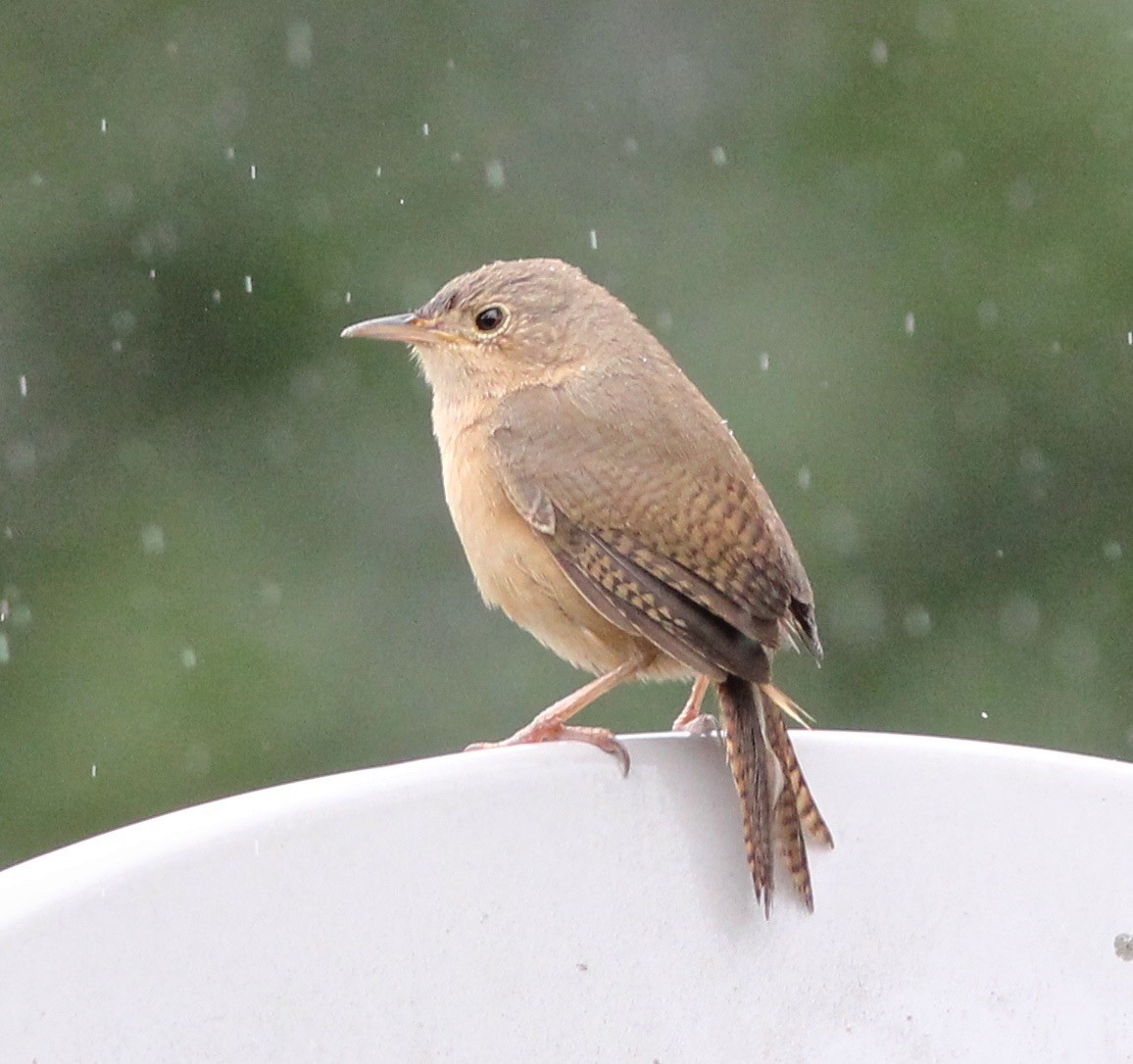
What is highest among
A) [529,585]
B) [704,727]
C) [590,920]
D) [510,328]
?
[510,328]

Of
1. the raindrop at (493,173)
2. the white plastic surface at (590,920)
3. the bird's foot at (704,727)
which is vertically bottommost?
the white plastic surface at (590,920)

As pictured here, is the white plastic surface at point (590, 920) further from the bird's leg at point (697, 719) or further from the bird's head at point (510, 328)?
the bird's head at point (510, 328)

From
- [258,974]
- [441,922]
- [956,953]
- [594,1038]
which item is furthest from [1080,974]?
[258,974]

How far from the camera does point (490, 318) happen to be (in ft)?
11.2

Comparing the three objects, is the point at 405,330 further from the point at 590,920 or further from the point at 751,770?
the point at 590,920

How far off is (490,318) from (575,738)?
103cm

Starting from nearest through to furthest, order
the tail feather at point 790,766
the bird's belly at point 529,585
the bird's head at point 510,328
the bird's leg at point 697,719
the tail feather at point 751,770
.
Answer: the tail feather at point 751,770
the tail feather at point 790,766
the bird's leg at point 697,719
the bird's belly at point 529,585
the bird's head at point 510,328

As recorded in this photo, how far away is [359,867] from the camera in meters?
2.01

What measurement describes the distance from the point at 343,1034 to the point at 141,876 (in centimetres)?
27

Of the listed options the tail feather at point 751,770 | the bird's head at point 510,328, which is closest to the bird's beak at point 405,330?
the bird's head at point 510,328

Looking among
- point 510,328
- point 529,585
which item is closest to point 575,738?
point 529,585

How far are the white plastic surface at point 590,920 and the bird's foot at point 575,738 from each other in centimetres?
3

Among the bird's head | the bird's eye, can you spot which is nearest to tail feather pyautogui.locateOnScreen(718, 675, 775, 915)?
the bird's head

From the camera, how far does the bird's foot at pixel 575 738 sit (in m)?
2.34
